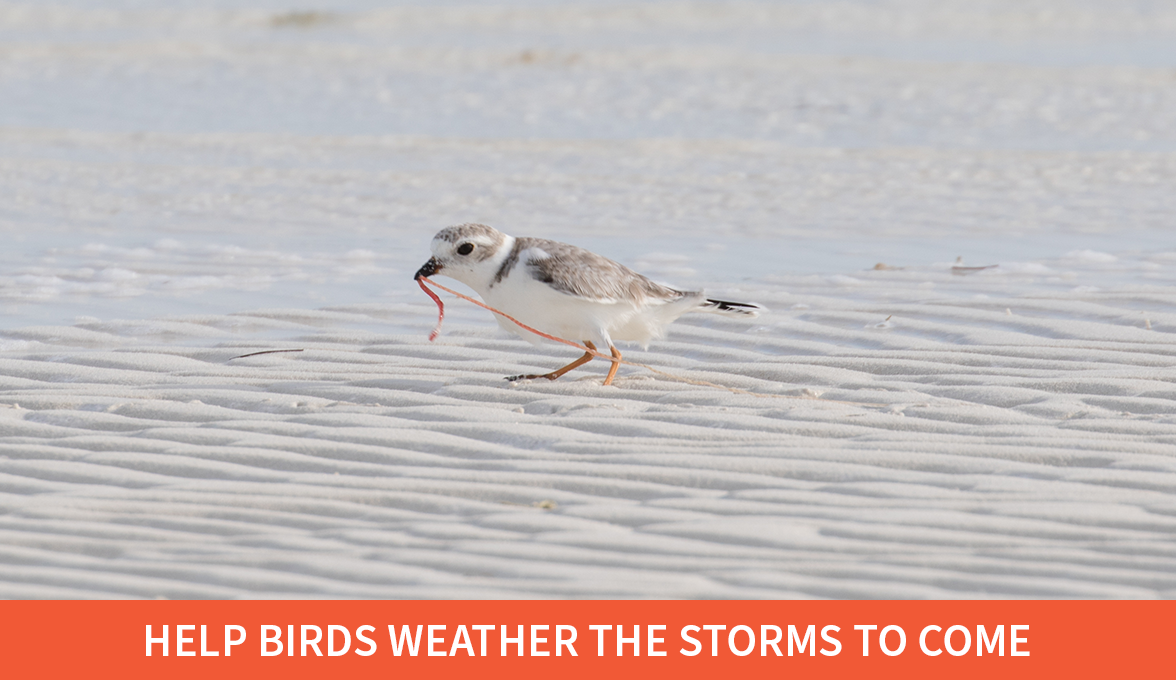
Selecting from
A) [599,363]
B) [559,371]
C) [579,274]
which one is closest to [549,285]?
[579,274]

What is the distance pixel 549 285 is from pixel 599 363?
2.89ft

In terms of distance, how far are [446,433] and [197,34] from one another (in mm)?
20836

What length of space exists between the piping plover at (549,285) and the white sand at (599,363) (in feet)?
0.79

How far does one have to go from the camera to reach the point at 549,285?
15.5ft

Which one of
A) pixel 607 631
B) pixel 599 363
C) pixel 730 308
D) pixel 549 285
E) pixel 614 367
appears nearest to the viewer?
pixel 607 631

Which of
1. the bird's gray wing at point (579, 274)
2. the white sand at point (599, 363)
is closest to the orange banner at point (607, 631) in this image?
the white sand at point (599, 363)

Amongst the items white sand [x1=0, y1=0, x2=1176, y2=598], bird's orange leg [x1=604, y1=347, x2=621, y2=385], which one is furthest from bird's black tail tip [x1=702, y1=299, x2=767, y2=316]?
bird's orange leg [x1=604, y1=347, x2=621, y2=385]

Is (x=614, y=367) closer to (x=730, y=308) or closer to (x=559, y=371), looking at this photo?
(x=559, y=371)

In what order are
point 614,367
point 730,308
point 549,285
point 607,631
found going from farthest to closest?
point 730,308 < point 614,367 < point 549,285 < point 607,631

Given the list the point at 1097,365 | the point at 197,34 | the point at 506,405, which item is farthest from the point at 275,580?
the point at 197,34

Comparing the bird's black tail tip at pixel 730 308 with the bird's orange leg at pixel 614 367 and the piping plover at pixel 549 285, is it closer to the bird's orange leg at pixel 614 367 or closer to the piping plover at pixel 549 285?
the piping plover at pixel 549 285

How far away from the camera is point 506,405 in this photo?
4.70m

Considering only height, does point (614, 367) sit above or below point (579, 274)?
below

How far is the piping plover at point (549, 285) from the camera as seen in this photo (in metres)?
4.75
